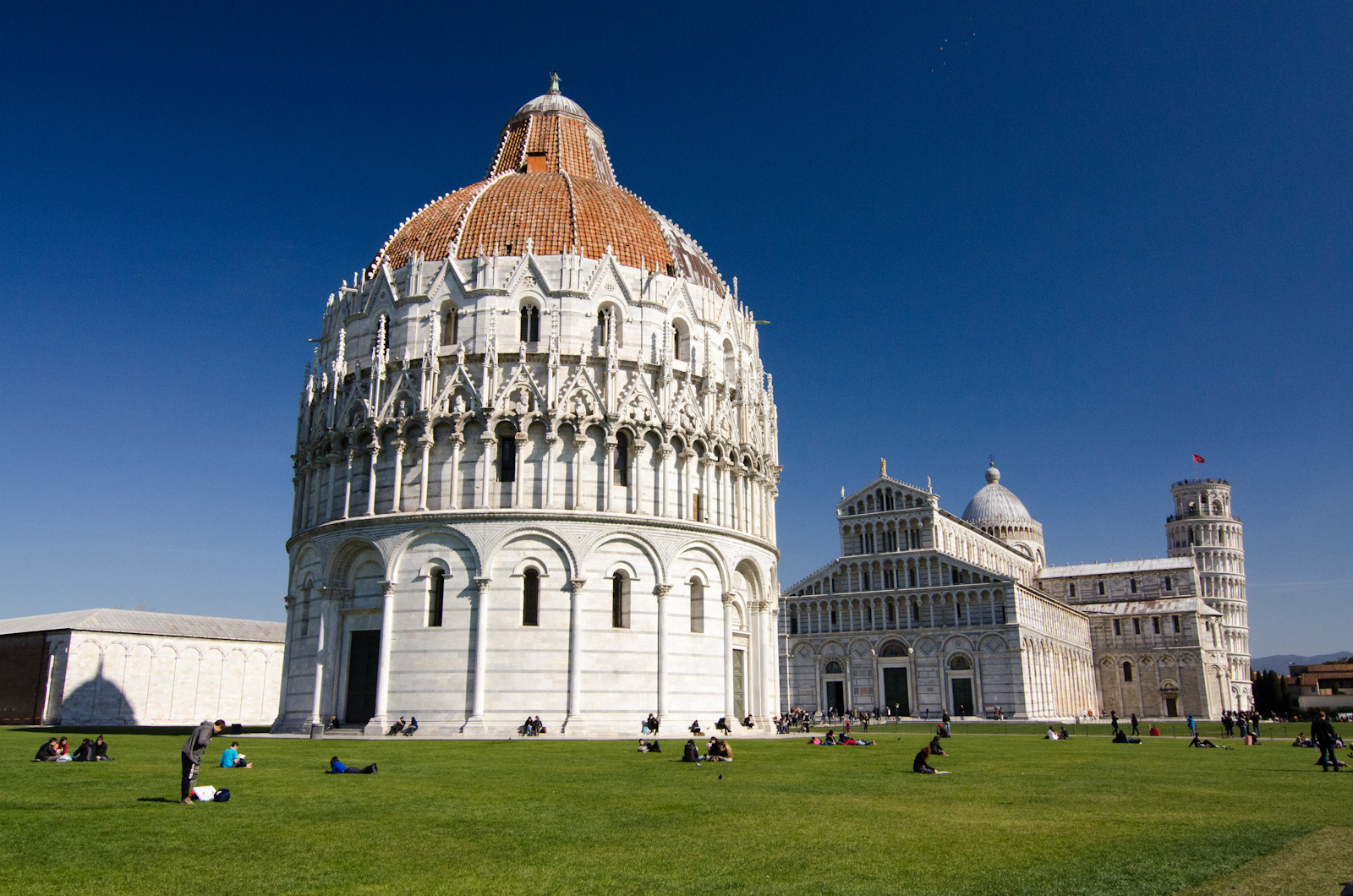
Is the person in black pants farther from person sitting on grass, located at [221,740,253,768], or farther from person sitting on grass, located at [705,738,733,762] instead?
person sitting on grass, located at [221,740,253,768]

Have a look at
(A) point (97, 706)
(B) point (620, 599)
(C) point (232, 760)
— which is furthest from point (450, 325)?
(A) point (97, 706)

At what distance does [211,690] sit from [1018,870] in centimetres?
7201

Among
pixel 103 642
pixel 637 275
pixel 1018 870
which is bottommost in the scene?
pixel 1018 870

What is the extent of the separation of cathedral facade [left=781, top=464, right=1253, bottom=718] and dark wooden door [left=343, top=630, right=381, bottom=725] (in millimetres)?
55937

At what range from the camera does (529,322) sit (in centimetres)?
4316

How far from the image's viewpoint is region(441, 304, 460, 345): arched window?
142ft

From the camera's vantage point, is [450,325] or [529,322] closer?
[529,322]

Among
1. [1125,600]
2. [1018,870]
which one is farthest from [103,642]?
[1125,600]

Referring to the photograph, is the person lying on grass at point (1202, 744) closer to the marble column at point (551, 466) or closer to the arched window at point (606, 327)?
the marble column at point (551, 466)

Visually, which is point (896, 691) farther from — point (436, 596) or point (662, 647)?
point (436, 596)

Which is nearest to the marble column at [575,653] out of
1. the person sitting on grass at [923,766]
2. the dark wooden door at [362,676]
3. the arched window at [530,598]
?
the arched window at [530,598]

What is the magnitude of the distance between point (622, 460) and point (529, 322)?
7.17 meters

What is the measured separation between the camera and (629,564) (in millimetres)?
40250

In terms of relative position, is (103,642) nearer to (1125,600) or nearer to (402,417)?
(402,417)
